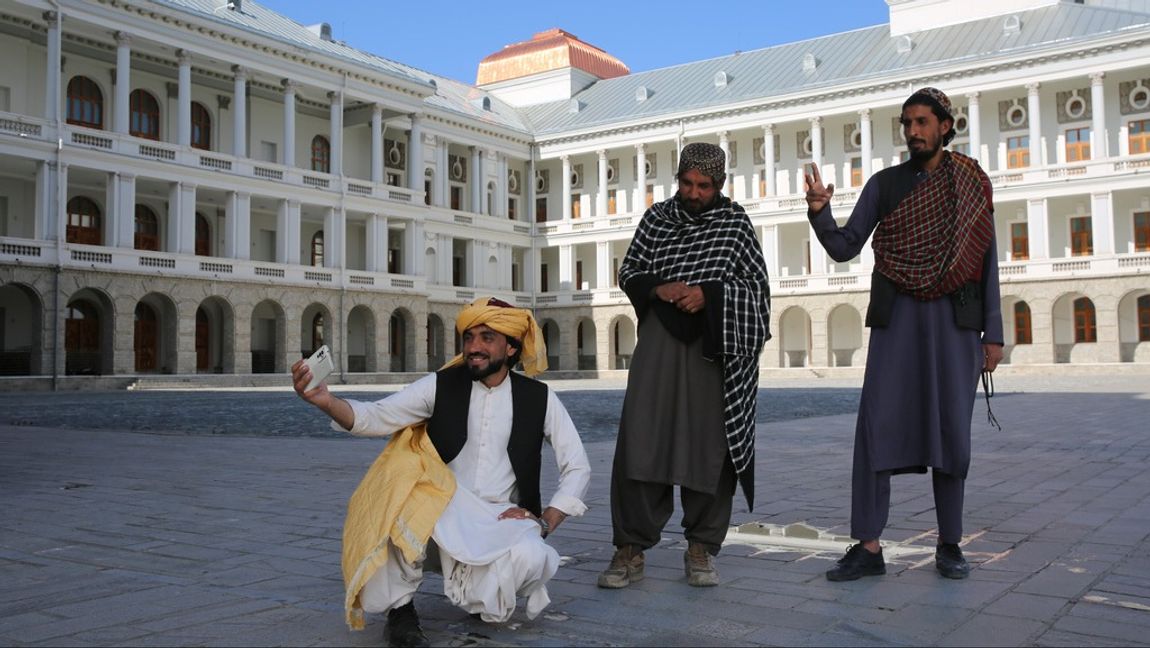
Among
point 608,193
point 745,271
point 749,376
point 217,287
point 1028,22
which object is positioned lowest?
point 749,376

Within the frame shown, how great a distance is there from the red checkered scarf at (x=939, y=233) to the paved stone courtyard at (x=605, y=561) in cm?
133

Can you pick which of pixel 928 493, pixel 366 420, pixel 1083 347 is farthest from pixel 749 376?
pixel 1083 347

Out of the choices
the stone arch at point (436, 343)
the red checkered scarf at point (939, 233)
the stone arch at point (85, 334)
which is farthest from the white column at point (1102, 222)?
the red checkered scarf at point (939, 233)

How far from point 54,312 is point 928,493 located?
29.4 m

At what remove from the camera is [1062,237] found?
43062 mm

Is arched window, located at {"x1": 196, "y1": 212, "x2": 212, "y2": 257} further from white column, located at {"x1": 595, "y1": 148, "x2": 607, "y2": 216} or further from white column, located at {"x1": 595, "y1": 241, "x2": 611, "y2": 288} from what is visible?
white column, located at {"x1": 595, "y1": 148, "x2": 607, "y2": 216}

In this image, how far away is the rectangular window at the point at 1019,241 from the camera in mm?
43688

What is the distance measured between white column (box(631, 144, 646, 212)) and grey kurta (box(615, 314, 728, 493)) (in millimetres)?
47158

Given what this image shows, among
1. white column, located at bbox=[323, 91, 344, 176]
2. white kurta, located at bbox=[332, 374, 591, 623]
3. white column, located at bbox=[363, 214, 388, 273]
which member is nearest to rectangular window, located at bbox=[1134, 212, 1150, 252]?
white column, located at bbox=[363, 214, 388, 273]

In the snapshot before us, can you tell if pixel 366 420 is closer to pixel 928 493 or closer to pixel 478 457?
pixel 478 457

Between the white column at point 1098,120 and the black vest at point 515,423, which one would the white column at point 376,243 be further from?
the black vest at point 515,423

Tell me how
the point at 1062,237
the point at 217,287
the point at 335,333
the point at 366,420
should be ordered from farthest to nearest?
the point at 1062,237 < the point at 335,333 < the point at 217,287 < the point at 366,420

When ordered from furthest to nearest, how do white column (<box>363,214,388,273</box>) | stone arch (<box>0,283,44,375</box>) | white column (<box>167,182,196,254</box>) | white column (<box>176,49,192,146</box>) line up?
white column (<box>363,214,388,273</box>) → white column (<box>176,49,192,146</box>) → white column (<box>167,182,196,254</box>) → stone arch (<box>0,283,44,375</box>)

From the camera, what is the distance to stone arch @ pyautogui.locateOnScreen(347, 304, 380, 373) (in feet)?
137
